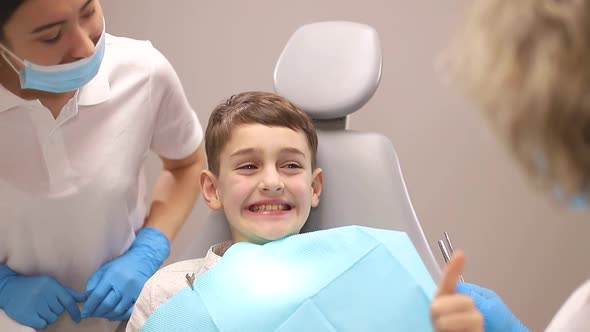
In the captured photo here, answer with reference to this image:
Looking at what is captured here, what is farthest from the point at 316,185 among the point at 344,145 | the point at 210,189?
Result: the point at 210,189

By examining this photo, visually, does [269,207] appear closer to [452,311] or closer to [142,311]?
[142,311]

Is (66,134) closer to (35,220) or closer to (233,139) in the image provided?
(35,220)

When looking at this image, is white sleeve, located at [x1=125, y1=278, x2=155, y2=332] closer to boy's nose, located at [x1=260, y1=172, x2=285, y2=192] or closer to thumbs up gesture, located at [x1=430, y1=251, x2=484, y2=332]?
boy's nose, located at [x1=260, y1=172, x2=285, y2=192]

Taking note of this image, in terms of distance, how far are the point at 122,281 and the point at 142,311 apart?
0.14 metres

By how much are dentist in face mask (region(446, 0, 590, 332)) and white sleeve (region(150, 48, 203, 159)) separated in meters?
1.08

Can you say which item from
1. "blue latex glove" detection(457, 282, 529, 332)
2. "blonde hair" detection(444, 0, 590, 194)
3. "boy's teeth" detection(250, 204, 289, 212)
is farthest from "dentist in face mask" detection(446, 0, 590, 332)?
"boy's teeth" detection(250, 204, 289, 212)

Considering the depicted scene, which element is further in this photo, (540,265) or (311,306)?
(540,265)

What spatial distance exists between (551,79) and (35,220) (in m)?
1.12

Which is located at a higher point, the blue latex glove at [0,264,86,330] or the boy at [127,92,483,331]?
the boy at [127,92,483,331]

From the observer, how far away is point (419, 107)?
7.19 ft

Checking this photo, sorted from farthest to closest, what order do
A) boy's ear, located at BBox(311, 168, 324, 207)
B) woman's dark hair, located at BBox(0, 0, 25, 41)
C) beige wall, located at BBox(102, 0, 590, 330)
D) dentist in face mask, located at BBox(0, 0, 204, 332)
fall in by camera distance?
beige wall, located at BBox(102, 0, 590, 330)
boy's ear, located at BBox(311, 168, 324, 207)
dentist in face mask, located at BBox(0, 0, 204, 332)
woman's dark hair, located at BBox(0, 0, 25, 41)

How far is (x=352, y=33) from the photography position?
5.43ft

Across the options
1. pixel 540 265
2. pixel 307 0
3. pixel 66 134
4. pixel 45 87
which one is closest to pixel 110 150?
pixel 66 134

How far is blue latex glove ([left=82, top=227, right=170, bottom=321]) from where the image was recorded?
154cm
